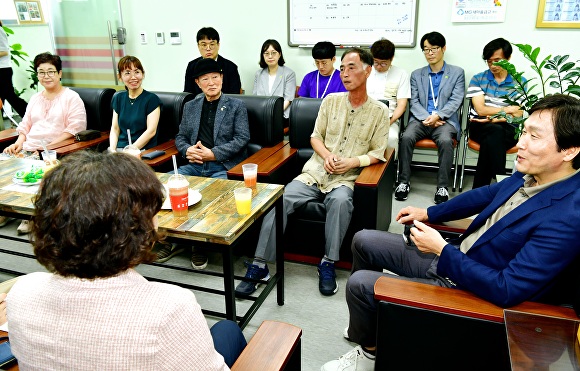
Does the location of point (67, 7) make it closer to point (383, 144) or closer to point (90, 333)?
point (383, 144)

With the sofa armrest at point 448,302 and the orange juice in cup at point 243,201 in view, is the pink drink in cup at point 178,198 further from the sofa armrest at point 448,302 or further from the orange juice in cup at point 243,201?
the sofa armrest at point 448,302

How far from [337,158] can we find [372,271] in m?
1.03

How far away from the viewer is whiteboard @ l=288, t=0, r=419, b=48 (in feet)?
13.4

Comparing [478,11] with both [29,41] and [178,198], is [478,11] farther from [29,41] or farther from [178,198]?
[29,41]

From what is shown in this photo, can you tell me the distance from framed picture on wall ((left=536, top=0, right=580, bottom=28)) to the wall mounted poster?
0.30 meters

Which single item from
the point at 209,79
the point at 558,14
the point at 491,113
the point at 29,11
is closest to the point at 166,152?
the point at 209,79

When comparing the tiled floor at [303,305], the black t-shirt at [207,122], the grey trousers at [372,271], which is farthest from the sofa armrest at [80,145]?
the grey trousers at [372,271]

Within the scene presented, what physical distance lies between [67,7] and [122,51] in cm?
75

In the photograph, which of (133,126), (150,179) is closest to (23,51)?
(133,126)

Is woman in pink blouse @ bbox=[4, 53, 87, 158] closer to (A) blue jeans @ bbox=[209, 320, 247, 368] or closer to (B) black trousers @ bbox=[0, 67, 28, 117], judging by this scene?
(B) black trousers @ bbox=[0, 67, 28, 117]

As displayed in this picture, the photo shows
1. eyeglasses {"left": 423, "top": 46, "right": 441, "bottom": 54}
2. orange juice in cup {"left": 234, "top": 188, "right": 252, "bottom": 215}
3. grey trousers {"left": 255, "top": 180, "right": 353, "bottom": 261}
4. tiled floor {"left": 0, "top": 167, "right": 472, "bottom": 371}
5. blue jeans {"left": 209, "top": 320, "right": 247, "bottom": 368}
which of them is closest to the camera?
blue jeans {"left": 209, "top": 320, "right": 247, "bottom": 368}

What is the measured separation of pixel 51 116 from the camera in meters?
3.51

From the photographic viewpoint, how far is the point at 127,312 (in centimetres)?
80

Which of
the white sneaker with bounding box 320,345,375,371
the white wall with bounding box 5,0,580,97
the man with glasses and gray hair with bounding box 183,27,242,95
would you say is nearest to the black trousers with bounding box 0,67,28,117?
the white wall with bounding box 5,0,580,97
